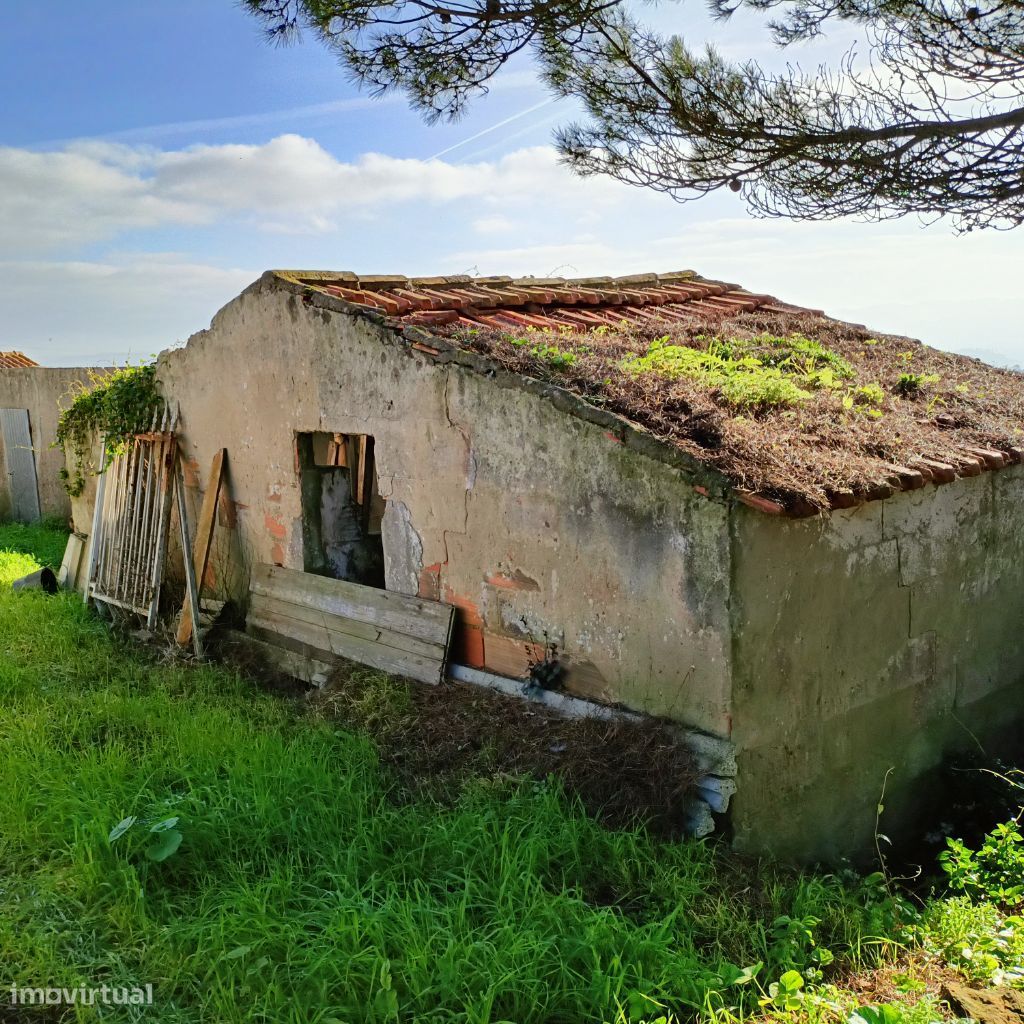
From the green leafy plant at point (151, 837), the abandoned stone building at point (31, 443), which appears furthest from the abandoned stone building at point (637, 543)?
the abandoned stone building at point (31, 443)

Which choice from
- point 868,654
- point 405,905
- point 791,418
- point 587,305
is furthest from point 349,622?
point 587,305

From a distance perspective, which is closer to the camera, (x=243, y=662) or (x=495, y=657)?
(x=495, y=657)

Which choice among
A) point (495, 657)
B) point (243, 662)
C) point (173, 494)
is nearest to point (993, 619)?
point (495, 657)

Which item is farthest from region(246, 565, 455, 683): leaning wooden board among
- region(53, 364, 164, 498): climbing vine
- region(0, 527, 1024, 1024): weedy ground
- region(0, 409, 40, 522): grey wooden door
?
region(0, 409, 40, 522): grey wooden door

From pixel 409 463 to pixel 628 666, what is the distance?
6.88 feet

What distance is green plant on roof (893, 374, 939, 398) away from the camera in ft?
22.5

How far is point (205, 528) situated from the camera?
7887mm

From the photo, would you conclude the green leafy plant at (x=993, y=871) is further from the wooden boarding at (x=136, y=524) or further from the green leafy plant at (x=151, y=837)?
the wooden boarding at (x=136, y=524)

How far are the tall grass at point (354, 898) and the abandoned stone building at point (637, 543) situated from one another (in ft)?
2.65

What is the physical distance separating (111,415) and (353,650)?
13.6 ft

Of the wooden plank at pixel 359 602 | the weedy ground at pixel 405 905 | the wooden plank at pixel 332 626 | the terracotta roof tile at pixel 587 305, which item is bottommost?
the weedy ground at pixel 405 905

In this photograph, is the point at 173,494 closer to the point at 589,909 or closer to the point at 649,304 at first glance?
the point at 649,304

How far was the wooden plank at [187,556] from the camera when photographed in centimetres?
771

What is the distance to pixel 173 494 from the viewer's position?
8.51m
